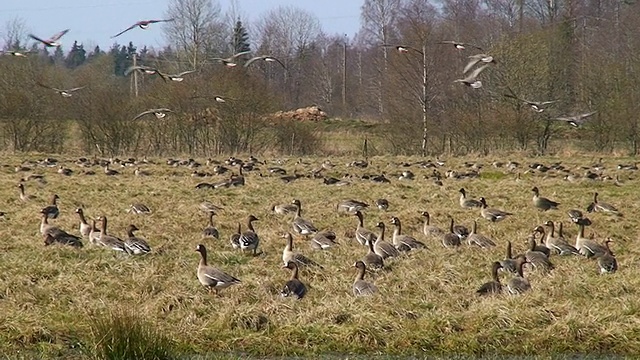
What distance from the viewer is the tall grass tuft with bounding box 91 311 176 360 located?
750cm

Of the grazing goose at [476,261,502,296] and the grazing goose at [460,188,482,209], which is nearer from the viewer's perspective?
the grazing goose at [476,261,502,296]

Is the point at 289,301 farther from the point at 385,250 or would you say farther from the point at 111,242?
the point at 111,242

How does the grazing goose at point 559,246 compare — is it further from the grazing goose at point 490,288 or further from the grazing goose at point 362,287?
the grazing goose at point 362,287

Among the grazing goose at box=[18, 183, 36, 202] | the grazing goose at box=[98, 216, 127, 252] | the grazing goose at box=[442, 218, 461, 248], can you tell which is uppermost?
the grazing goose at box=[18, 183, 36, 202]

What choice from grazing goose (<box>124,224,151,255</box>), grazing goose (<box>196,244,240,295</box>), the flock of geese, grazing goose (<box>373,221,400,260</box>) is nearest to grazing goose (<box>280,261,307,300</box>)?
the flock of geese

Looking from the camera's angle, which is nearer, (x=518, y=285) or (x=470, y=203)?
(x=518, y=285)

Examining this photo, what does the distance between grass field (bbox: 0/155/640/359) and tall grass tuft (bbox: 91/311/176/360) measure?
0.05ft

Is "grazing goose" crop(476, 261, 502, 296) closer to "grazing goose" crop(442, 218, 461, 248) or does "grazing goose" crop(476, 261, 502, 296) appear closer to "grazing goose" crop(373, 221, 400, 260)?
"grazing goose" crop(373, 221, 400, 260)

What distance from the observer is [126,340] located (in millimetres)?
7531

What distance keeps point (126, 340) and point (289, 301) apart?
2.76 m

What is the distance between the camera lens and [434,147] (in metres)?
42.0

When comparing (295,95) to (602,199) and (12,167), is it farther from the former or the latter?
(602,199)

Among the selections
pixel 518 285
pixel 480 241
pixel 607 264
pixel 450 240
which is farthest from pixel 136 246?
pixel 607 264

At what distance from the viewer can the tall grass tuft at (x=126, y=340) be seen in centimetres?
750
